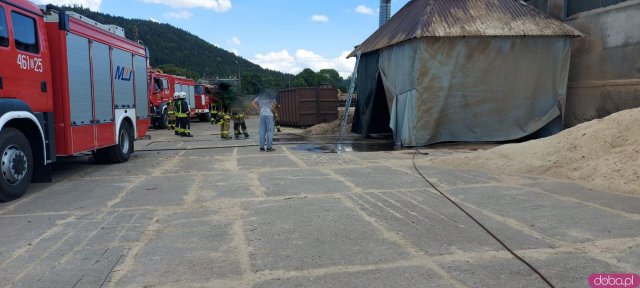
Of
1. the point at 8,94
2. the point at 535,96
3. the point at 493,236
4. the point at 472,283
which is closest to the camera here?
the point at 472,283

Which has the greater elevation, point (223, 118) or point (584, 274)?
point (223, 118)

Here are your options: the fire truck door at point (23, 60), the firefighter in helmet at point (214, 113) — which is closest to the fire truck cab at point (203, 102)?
the firefighter in helmet at point (214, 113)

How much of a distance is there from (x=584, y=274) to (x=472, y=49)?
9.78 meters

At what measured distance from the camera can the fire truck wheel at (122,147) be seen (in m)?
10.2

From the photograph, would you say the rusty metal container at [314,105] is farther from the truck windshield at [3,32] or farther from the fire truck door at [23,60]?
the truck windshield at [3,32]

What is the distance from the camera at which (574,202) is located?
20.0ft

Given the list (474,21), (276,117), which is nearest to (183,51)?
(276,117)

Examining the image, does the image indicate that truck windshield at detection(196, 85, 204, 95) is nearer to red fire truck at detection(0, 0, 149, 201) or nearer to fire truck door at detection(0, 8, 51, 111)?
red fire truck at detection(0, 0, 149, 201)

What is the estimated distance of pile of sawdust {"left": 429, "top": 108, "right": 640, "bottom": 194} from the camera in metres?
7.11

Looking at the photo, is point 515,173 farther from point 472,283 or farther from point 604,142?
point 472,283

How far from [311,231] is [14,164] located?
4560 mm

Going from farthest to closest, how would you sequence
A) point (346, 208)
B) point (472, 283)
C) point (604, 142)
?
point (604, 142) → point (346, 208) → point (472, 283)

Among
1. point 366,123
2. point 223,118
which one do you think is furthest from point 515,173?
point 223,118

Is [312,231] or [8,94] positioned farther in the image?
[8,94]
